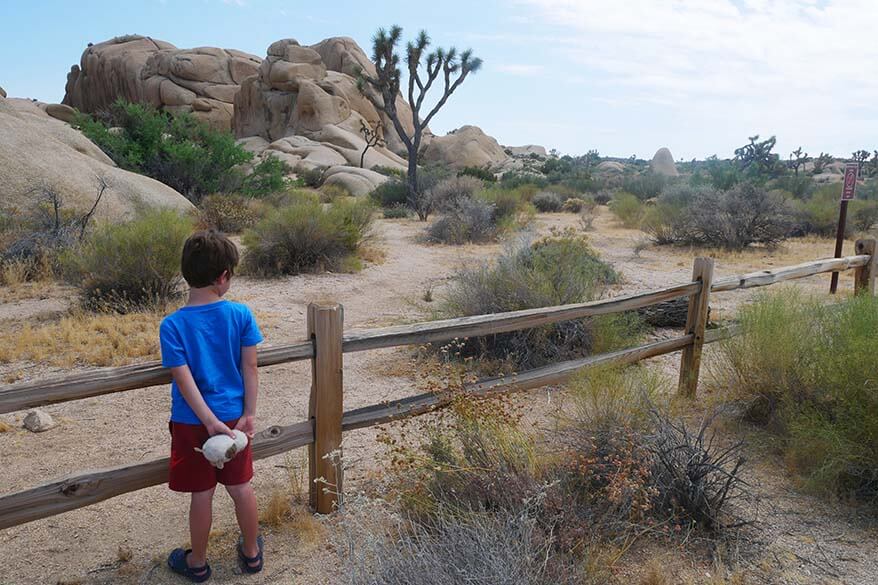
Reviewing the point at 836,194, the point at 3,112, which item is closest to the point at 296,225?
the point at 3,112

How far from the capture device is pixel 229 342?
2738mm

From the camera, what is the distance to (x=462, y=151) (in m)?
45.4

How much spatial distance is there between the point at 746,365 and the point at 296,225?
23.9ft

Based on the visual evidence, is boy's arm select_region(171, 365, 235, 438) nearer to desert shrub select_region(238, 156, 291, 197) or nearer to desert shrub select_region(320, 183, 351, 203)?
desert shrub select_region(238, 156, 291, 197)

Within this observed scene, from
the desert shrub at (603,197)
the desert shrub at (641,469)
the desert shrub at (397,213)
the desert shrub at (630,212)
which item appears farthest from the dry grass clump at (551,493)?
the desert shrub at (603,197)

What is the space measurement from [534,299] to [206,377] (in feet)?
14.3

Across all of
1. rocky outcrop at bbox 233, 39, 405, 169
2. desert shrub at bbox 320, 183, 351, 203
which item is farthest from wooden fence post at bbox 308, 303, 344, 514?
rocky outcrop at bbox 233, 39, 405, 169

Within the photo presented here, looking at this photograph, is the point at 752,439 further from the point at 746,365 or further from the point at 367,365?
the point at 367,365

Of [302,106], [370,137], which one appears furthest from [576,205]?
[302,106]

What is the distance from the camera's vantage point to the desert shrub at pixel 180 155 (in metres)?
16.5

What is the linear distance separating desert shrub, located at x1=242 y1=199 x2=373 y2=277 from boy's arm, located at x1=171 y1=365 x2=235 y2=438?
759cm

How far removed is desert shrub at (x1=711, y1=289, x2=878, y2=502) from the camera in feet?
12.1

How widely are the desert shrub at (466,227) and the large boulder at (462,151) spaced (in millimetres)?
29153

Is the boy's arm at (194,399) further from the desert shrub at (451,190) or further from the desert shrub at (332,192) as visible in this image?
the desert shrub at (332,192)
